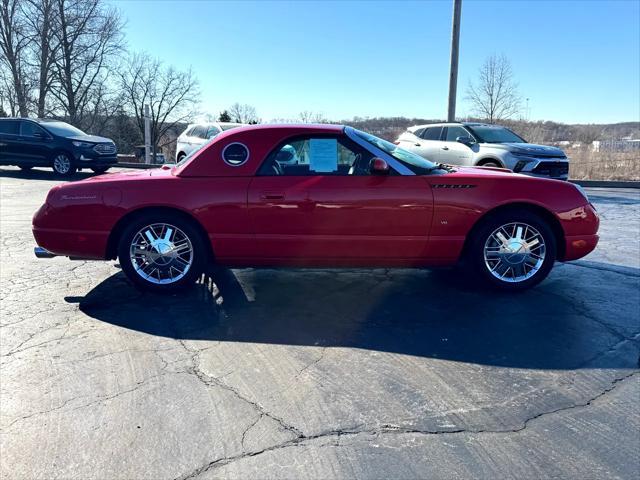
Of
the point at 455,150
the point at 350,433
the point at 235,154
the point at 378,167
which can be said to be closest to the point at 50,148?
the point at 455,150

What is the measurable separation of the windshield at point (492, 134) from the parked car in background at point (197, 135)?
245 inches

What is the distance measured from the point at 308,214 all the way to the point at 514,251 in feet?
6.28

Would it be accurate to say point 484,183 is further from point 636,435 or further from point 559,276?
point 636,435

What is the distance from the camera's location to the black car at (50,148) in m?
14.3

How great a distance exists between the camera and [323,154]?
4.42m

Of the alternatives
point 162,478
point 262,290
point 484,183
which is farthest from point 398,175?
point 162,478

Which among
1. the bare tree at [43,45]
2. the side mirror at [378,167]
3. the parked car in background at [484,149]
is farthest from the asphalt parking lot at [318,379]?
the bare tree at [43,45]

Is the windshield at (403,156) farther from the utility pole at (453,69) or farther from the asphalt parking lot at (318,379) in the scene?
the utility pole at (453,69)

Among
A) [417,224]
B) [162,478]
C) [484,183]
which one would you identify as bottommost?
[162,478]

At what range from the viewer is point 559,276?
5.16 m

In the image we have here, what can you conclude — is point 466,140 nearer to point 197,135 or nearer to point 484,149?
point 484,149

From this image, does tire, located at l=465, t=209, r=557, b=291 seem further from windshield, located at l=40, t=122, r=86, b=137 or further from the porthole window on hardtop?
windshield, located at l=40, t=122, r=86, b=137

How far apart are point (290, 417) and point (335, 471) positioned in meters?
0.47

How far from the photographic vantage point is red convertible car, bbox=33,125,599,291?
430cm
